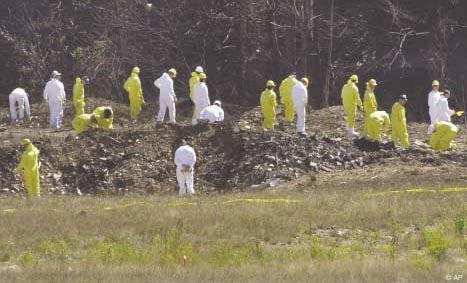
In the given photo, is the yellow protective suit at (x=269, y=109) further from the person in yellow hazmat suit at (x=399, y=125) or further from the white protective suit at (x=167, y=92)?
the person in yellow hazmat suit at (x=399, y=125)

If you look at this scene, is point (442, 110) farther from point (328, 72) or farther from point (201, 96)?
point (328, 72)

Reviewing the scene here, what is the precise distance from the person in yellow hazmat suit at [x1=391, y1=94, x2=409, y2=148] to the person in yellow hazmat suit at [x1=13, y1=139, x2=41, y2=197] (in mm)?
10128

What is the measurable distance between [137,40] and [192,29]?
3.09 m

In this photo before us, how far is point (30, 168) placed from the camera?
29188 millimetres

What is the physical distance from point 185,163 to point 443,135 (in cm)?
799

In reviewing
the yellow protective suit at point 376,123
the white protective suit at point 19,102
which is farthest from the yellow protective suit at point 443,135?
the white protective suit at point 19,102

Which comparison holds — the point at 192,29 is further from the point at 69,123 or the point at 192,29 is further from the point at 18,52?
the point at 69,123

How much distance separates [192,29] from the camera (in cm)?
5250

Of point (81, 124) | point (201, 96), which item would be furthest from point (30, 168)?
point (201, 96)

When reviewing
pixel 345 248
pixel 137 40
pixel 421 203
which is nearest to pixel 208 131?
pixel 421 203

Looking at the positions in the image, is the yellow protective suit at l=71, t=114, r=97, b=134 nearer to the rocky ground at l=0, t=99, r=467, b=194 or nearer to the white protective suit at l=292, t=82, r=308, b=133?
the rocky ground at l=0, t=99, r=467, b=194

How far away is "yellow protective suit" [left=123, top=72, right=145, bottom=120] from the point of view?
39.5m

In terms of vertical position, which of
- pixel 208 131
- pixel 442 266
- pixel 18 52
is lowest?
pixel 442 266

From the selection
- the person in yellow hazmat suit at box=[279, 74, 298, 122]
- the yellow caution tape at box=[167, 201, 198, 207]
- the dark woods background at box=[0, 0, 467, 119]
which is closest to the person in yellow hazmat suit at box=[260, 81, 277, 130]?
the person in yellow hazmat suit at box=[279, 74, 298, 122]
